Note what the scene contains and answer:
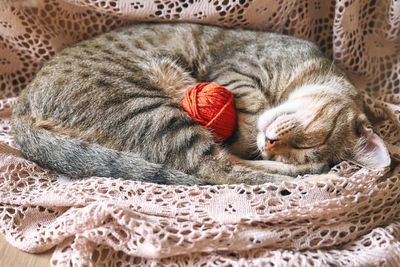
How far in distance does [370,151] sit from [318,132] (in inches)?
7.7

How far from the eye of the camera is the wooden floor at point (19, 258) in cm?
121

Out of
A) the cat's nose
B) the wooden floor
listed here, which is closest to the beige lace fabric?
the wooden floor

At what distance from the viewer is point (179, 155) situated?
1.41 meters

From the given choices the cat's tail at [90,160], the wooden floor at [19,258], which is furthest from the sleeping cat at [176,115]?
the wooden floor at [19,258]

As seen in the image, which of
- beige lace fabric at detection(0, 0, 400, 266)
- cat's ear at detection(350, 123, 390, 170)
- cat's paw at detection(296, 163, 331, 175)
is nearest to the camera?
beige lace fabric at detection(0, 0, 400, 266)

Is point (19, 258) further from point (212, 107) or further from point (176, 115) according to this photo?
point (212, 107)

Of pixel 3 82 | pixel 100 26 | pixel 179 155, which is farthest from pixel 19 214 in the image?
pixel 100 26

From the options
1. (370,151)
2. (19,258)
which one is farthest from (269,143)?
(19,258)

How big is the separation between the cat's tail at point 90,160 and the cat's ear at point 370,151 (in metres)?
0.58

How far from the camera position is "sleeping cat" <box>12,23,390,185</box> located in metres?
1.40

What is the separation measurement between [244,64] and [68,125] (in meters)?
0.79

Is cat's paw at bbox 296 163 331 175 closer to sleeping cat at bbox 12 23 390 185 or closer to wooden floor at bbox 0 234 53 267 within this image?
sleeping cat at bbox 12 23 390 185

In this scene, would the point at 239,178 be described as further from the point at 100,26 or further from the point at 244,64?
the point at 100,26

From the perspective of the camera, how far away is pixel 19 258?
4.02ft
